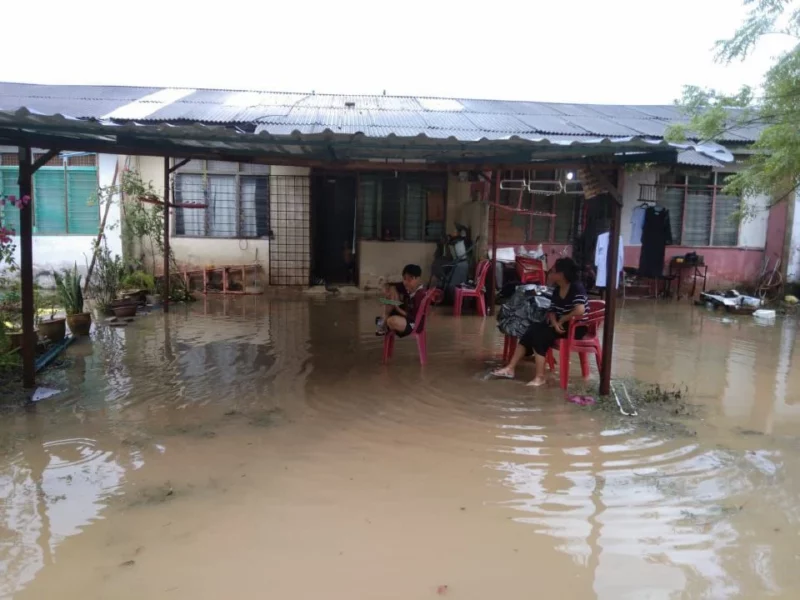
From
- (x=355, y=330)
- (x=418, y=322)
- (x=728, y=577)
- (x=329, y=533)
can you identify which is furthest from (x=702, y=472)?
(x=355, y=330)

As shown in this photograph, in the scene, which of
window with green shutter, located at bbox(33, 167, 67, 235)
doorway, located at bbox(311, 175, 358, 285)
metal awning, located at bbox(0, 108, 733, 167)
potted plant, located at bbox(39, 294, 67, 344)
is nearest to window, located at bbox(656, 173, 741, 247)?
doorway, located at bbox(311, 175, 358, 285)

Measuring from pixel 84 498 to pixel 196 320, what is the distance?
522cm

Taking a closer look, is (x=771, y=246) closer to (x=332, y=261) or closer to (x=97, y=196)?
(x=332, y=261)

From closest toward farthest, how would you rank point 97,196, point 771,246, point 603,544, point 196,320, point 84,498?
point 603,544 < point 84,498 < point 196,320 < point 97,196 < point 771,246

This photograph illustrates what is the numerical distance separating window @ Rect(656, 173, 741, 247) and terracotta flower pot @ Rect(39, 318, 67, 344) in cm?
1010

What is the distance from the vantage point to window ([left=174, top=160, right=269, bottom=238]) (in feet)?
36.0

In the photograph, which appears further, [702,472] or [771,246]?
[771,246]

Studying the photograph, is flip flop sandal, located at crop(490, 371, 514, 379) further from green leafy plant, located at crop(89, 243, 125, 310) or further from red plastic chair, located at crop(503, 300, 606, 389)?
green leafy plant, located at crop(89, 243, 125, 310)

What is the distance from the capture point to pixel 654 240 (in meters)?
10.3

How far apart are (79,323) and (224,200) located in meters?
4.97

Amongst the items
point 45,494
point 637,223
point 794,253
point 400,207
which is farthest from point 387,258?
point 45,494

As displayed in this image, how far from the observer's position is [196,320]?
26.1 ft

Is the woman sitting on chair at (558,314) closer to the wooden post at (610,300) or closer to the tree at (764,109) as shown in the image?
the wooden post at (610,300)

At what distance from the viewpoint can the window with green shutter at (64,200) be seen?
34.8 ft
